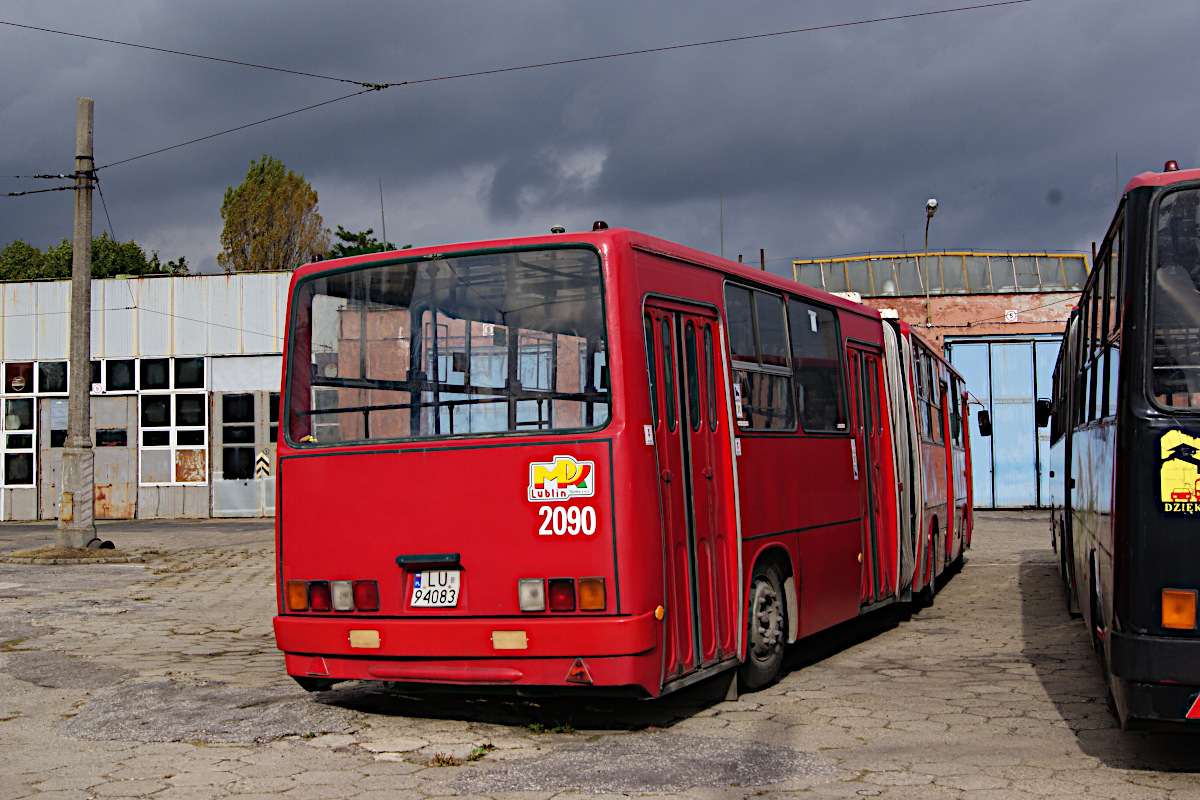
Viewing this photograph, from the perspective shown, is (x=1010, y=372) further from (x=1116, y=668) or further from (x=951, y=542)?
(x=1116, y=668)

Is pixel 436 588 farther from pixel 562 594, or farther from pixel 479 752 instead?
pixel 479 752

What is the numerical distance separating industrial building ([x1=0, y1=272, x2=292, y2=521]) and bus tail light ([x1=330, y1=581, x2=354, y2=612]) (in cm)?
2701

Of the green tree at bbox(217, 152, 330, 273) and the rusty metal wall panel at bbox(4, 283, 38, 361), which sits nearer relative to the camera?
the rusty metal wall panel at bbox(4, 283, 38, 361)

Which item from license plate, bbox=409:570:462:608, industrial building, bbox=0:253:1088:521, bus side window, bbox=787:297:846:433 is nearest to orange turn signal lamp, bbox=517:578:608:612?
license plate, bbox=409:570:462:608

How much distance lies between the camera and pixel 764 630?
8242mm

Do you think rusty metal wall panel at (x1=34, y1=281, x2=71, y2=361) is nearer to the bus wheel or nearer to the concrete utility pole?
the concrete utility pole

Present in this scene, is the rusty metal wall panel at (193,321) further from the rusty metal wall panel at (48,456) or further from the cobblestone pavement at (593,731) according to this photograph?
the cobblestone pavement at (593,731)

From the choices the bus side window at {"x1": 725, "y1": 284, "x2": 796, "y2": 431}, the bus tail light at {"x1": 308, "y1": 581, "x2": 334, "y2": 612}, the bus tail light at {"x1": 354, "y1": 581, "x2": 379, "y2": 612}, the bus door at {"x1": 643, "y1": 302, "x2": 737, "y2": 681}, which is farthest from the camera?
the bus side window at {"x1": 725, "y1": 284, "x2": 796, "y2": 431}

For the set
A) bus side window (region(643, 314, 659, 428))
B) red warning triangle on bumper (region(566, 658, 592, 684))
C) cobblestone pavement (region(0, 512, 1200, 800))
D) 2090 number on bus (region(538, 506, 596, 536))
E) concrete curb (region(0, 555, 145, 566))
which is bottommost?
cobblestone pavement (region(0, 512, 1200, 800))

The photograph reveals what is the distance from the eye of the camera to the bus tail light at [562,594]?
655cm

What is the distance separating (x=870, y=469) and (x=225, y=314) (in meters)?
26.1

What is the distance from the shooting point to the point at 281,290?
33.5m

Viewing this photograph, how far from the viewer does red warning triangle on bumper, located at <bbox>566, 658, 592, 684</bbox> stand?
648 centimetres

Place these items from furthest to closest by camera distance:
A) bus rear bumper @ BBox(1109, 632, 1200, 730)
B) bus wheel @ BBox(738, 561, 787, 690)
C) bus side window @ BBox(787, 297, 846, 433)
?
1. bus side window @ BBox(787, 297, 846, 433)
2. bus wheel @ BBox(738, 561, 787, 690)
3. bus rear bumper @ BBox(1109, 632, 1200, 730)
